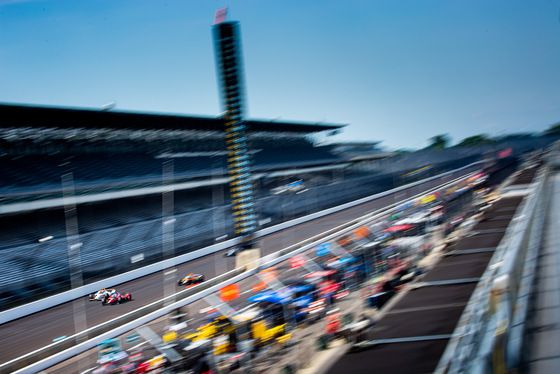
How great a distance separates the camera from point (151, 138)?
2611 centimetres

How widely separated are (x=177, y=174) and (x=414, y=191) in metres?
16.7

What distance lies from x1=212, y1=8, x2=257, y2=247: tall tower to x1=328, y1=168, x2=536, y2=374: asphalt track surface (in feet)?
21.9

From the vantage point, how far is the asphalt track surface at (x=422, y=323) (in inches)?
197

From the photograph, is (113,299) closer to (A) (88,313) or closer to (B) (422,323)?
(A) (88,313)

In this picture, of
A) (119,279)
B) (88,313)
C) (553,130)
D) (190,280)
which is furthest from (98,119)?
(553,130)

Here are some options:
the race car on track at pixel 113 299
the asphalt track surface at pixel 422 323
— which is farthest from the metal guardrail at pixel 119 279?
the asphalt track surface at pixel 422 323

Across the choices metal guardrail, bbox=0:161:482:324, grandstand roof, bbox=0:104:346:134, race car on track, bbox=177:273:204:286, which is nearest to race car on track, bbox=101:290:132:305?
metal guardrail, bbox=0:161:482:324

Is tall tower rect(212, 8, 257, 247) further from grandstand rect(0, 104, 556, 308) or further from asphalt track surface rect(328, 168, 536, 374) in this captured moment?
asphalt track surface rect(328, 168, 536, 374)

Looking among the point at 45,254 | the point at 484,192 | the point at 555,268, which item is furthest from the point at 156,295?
the point at 484,192

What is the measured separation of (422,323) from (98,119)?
20.1 m

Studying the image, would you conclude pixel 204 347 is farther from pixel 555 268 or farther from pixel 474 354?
pixel 555 268

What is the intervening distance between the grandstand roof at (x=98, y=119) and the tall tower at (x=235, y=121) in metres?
9.39

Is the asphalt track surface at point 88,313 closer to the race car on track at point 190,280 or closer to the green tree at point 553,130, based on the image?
the race car on track at point 190,280

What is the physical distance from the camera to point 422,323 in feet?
19.6
